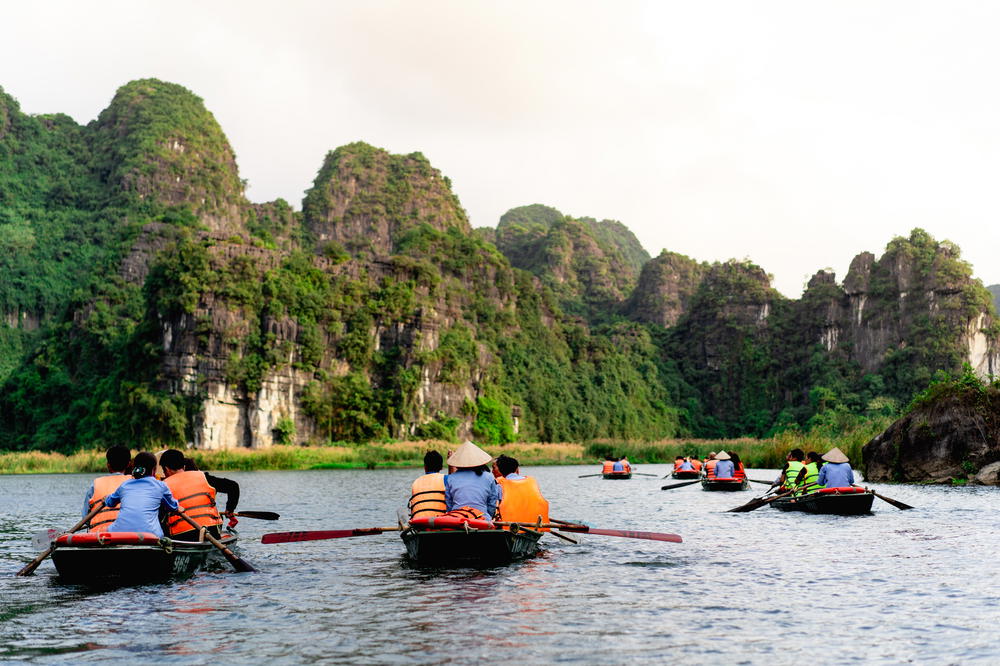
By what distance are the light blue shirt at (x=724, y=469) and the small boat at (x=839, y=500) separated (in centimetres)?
1066

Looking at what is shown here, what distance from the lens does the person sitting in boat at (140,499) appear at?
1207 centimetres

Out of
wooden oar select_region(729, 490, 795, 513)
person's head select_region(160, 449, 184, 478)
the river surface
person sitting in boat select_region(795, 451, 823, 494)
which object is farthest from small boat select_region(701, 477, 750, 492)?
person's head select_region(160, 449, 184, 478)

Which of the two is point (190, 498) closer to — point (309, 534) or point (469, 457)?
point (309, 534)

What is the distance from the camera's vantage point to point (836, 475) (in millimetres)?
21438

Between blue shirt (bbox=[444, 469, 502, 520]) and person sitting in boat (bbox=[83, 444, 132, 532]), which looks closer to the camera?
person sitting in boat (bbox=[83, 444, 132, 532])

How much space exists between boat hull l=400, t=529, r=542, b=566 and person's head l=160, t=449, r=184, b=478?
11.4 ft

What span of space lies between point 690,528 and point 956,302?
102268mm

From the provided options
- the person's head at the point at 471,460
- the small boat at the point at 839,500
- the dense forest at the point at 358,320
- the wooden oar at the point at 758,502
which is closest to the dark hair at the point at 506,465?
the person's head at the point at 471,460

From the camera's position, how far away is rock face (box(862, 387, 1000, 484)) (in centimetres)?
3228

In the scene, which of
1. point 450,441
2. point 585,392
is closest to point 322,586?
point 450,441

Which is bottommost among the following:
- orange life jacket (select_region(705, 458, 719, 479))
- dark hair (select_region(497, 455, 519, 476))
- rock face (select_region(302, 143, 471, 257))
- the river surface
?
the river surface

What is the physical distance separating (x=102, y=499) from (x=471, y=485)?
17.2 ft

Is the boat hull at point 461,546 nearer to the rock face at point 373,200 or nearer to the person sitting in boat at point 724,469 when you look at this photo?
the person sitting in boat at point 724,469

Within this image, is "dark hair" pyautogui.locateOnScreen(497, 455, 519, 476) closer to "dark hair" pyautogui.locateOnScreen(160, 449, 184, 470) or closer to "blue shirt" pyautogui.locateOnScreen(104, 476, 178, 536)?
"dark hair" pyautogui.locateOnScreen(160, 449, 184, 470)
